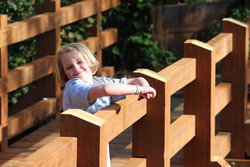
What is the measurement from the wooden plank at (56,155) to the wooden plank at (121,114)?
0.79 feet

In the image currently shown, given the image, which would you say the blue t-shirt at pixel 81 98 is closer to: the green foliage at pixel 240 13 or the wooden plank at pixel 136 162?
the wooden plank at pixel 136 162

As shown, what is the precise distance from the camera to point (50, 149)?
3.54 m

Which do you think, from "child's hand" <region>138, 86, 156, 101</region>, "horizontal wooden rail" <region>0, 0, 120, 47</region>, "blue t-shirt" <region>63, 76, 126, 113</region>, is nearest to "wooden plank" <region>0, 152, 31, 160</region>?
"horizontal wooden rail" <region>0, 0, 120, 47</region>

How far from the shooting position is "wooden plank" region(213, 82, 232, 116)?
21.6ft

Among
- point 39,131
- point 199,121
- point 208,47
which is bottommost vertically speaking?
point 39,131

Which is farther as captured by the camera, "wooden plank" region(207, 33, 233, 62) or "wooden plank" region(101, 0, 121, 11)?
"wooden plank" region(101, 0, 121, 11)

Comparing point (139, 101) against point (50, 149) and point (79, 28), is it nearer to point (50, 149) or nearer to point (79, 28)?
point (50, 149)

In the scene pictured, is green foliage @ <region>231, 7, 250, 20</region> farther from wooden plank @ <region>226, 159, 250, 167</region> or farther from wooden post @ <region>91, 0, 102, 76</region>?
wooden plank @ <region>226, 159, 250, 167</region>

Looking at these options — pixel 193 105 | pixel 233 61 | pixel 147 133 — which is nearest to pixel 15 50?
pixel 233 61

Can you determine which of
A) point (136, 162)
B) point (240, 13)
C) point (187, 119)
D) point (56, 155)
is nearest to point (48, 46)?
point (187, 119)

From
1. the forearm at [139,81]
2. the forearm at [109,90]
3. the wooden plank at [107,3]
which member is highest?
the forearm at [109,90]

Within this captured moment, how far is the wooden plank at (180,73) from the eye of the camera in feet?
17.5

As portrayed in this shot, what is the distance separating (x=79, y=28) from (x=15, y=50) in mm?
1013

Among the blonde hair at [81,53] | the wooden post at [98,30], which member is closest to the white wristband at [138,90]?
the blonde hair at [81,53]
